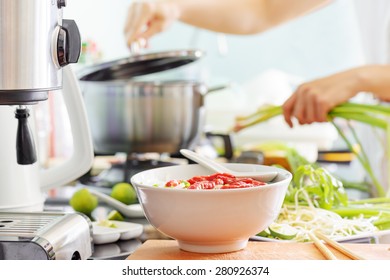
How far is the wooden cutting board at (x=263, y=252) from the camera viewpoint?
65 centimetres

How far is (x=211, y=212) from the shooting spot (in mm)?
611

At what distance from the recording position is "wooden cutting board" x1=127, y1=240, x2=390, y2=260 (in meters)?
0.65

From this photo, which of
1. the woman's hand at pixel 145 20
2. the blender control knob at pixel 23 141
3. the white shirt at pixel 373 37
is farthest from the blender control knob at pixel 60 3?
the white shirt at pixel 373 37

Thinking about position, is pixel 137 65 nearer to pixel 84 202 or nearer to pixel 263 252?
pixel 84 202

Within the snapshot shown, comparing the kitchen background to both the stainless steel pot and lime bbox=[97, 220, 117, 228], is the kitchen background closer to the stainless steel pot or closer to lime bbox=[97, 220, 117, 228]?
the stainless steel pot

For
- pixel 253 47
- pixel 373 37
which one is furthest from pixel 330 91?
pixel 253 47

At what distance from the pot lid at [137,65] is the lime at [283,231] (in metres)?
0.52

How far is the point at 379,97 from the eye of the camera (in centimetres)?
132

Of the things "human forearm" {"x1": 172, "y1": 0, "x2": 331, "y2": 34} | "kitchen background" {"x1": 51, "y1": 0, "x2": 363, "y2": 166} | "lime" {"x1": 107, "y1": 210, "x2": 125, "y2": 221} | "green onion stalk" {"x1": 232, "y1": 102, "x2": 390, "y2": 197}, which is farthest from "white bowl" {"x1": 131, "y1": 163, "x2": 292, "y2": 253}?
"kitchen background" {"x1": 51, "y1": 0, "x2": 363, "y2": 166}

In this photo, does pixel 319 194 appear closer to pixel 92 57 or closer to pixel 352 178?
pixel 352 178

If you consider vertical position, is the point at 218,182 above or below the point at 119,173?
above

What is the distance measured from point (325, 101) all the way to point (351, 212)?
398 millimetres

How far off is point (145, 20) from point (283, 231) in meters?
0.74

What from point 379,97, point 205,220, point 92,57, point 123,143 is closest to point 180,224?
point 205,220
